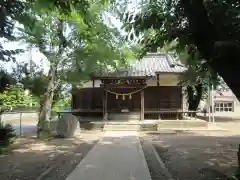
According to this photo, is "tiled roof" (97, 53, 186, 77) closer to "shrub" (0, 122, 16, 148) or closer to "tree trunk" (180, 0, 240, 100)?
"shrub" (0, 122, 16, 148)

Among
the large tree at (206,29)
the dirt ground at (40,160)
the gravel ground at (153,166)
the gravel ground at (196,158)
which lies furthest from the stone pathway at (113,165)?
the large tree at (206,29)

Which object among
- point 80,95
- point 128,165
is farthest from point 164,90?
point 128,165

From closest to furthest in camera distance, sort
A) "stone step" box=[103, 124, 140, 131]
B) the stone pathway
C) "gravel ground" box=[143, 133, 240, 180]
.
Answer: the stone pathway, "gravel ground" box=[143, 133, 240, 180], "stone step" box=[103, 124, 140, 131]

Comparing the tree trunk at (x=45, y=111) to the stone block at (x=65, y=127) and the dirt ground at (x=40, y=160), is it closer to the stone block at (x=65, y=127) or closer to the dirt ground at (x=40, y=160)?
the stone block at (x=65, y=127)

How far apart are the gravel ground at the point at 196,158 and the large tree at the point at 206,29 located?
2.75 metres

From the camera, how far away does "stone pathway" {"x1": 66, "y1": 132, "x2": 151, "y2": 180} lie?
8.84 m

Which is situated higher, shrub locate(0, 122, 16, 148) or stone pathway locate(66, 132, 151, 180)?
shrub locate(0, 122, 16, 148)

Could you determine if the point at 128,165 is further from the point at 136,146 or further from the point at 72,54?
the point at 72,54

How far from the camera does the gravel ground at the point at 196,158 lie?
949 centimetres

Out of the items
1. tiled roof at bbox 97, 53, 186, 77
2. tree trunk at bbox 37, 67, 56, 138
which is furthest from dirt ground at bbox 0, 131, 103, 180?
tiled roof at bbox 97, 53, 186, 77

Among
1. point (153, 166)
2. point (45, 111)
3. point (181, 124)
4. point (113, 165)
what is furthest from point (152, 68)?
point (113, 165)

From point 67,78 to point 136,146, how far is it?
25.7ft

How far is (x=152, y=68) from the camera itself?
1150 inches

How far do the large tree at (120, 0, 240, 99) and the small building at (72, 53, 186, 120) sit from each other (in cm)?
1833
